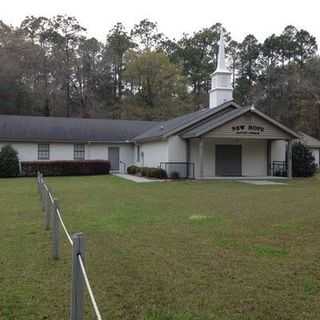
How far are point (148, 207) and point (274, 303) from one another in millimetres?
7632

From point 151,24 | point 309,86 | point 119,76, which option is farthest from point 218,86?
point 151,24

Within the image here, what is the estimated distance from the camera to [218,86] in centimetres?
2789

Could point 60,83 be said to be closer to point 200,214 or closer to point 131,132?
point 131,132

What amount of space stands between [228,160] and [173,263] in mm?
20066

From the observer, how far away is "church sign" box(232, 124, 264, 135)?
23236mm

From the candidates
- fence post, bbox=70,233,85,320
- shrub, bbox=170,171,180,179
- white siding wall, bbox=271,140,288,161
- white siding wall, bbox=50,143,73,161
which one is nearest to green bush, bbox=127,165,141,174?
shrub, bbox=170,171,180,179

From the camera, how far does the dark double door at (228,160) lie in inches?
1004

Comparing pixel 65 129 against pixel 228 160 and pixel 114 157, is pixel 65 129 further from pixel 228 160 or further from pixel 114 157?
pixel 228 160

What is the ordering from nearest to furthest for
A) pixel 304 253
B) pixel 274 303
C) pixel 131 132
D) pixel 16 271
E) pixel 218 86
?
pixel 274 303 → pixel 16 271 → pixel 304 253 → pixel 218 86 → pixel 131 132

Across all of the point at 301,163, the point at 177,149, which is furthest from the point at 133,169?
the point at 301,163

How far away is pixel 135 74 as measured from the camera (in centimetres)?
4447

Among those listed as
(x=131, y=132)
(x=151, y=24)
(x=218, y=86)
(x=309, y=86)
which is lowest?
(x=131, y=132)

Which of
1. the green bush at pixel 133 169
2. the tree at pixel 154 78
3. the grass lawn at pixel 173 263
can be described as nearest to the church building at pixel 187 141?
the green bush at pixel 133 169

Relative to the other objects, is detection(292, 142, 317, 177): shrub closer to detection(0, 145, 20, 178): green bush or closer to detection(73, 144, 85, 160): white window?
detection(73, 144, 85, 160): white window
